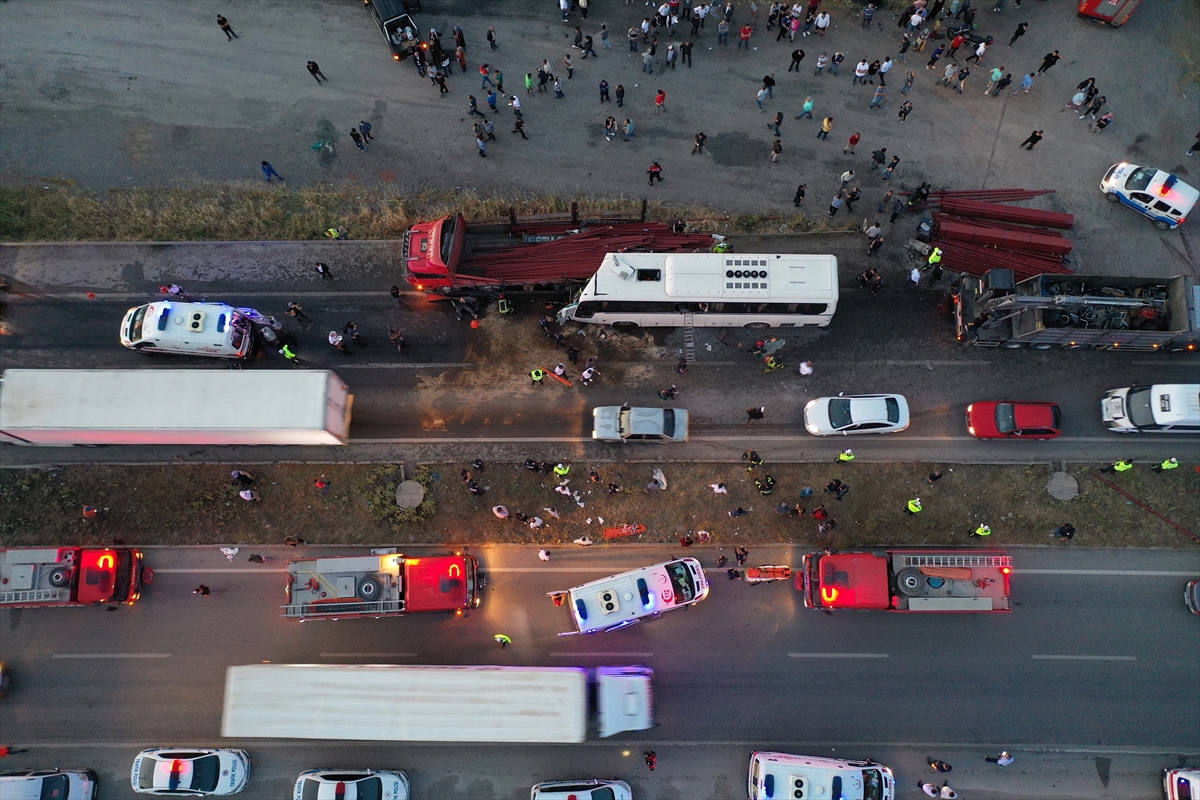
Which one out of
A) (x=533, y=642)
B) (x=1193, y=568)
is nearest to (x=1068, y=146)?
(x=1193, y=568)

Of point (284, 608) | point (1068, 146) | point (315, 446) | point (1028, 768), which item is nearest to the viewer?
point (1028, 768)

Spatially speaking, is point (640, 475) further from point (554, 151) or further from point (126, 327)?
point (126, 327)

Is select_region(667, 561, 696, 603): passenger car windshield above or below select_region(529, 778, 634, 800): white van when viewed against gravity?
above

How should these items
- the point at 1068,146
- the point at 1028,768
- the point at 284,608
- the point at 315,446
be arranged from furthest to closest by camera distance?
the point at 1068,146
the point at 315,446
the point at 284,608
the point at 1028,768

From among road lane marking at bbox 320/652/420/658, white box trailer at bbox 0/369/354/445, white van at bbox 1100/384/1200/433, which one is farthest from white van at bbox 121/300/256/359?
white van at bbox 1100/384/1200/433

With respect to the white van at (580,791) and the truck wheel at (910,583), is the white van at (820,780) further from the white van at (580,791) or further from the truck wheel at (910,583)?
the truck wheel at (910,583)

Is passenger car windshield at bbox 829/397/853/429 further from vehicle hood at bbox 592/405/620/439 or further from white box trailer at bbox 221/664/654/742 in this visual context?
white box trailer at bbox 221/664/654/742

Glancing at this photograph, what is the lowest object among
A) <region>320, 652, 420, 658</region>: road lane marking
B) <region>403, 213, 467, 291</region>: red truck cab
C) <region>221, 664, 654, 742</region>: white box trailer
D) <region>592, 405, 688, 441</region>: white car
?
<region>221, 664, 654, 742</region>: white box trailer

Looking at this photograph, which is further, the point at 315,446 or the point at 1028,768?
the point at 315,446

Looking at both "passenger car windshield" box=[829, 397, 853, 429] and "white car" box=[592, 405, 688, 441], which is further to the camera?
"passenger car windshield" box=[829, 397, 853, 429]
